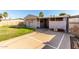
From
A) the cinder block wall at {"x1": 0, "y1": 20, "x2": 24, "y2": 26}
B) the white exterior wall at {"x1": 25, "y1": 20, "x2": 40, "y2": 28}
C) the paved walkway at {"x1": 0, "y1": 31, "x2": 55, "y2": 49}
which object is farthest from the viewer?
the white exterior wall at {"x1": 25, "y1": 20, "x2": 40, "y2": 28}

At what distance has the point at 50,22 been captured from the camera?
158 inches

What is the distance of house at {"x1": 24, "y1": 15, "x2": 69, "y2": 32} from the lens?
3953mm

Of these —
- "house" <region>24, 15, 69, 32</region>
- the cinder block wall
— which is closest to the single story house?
"house" <region>24, 15, 69, 32</region>

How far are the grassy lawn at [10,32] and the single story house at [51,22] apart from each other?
19cm

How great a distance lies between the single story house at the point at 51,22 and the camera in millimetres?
3946

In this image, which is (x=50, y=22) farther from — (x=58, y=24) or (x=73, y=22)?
(x=73, y=22)

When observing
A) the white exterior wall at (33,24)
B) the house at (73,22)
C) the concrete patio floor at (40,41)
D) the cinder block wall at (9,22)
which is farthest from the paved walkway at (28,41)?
the house at (73,22)

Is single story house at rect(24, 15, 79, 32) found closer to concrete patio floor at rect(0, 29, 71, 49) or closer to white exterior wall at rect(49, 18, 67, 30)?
white exterior wall at rect(49, 18, 67, 30)
